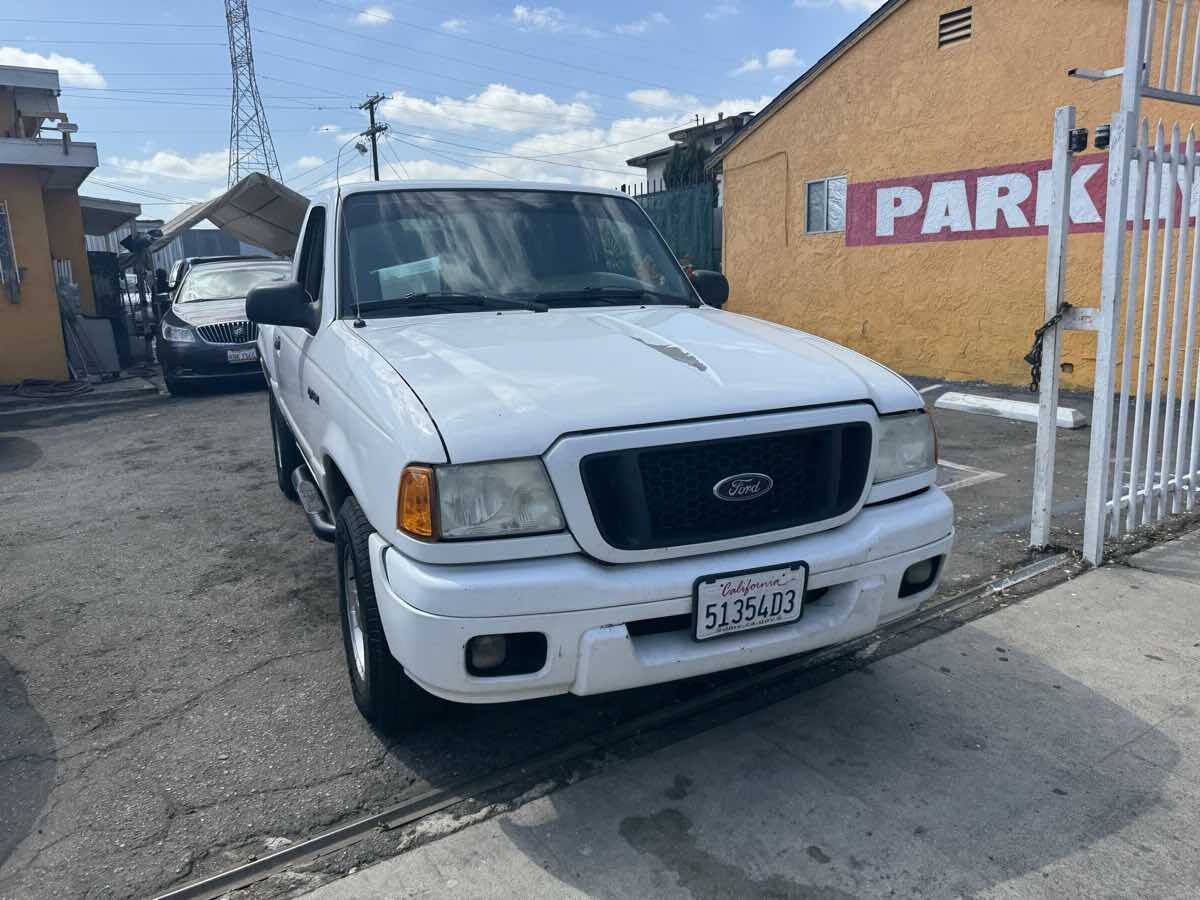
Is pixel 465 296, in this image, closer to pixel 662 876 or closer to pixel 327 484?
pixel 327 484

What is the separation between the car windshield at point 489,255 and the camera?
11.4 ft

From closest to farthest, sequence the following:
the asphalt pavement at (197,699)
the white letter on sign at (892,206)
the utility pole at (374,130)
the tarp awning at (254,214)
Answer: the asphalt pavement at (197,699) < the white letter on sign at (892,206) < the tarp awning at (254,214) < the utility pole at (374,130)

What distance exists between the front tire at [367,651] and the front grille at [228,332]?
338 inches

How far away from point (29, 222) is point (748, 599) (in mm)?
13349

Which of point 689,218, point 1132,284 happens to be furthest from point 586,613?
point 689,218

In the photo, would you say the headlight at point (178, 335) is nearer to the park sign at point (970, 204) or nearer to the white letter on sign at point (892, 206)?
the park sign at point (970, 204)

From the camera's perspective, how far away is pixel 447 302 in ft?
11.2

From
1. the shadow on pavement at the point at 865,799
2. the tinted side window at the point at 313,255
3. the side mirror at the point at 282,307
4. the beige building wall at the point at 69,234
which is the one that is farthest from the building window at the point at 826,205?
the beige building wall at the point at 69,234

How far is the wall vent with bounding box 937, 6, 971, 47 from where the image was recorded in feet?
31.0

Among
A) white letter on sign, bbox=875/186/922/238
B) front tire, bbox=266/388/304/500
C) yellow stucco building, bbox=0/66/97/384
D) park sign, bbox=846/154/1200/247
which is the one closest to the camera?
front tire, bbox=266/388/304/500

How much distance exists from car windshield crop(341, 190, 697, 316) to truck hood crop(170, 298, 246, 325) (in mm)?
7864

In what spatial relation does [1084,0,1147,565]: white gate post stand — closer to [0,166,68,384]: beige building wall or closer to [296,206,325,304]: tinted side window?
[296,206,325,304]: tinted side window

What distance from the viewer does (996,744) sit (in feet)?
9.18

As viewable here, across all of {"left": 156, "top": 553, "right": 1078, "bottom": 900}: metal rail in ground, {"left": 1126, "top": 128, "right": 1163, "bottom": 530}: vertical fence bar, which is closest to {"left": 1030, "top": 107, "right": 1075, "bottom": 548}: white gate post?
{"left": 1126, "top": 128, "right": 1163, "bottom": 530}: vertical fence bar
